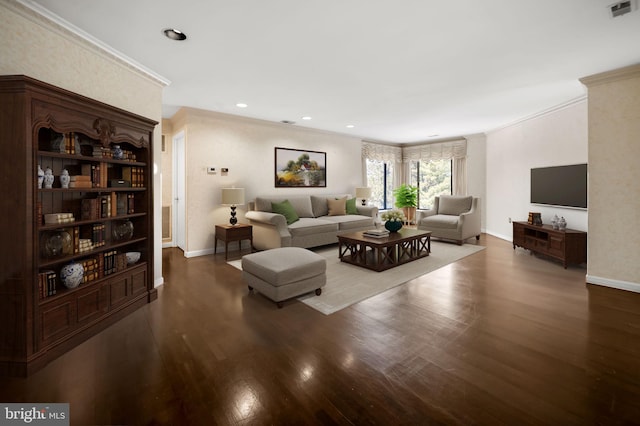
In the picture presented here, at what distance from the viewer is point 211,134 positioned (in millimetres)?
5129

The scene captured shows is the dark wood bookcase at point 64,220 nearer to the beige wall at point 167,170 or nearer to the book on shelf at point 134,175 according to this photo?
the book on shelf at point 134,175

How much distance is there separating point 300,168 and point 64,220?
4.67 m

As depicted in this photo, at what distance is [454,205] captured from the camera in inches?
250

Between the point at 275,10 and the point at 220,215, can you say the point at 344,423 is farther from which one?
the point at 220,215

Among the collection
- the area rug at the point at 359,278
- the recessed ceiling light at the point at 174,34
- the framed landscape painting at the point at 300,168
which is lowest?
the area rug at the point at 359,278

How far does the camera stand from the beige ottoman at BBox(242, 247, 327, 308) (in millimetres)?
2877

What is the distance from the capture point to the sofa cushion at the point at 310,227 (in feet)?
16.3

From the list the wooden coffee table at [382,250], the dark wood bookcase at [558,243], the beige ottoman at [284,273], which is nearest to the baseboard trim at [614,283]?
the dark wood bookcase at [558,243]

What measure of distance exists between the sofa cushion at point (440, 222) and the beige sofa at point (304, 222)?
1107 mm

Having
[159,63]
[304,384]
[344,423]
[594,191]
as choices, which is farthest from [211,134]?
[594,191]

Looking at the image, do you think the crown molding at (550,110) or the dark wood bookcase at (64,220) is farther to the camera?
the crown molding at (550,110)

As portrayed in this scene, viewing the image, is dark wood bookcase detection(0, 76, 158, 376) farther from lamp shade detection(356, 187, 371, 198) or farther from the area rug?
lamp shade detection(356, 187, 371, 198)

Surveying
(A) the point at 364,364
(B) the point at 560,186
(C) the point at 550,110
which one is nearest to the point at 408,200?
(B) the point at 560,186

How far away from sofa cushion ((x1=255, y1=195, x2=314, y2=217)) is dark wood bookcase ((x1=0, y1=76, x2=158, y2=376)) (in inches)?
98.9
